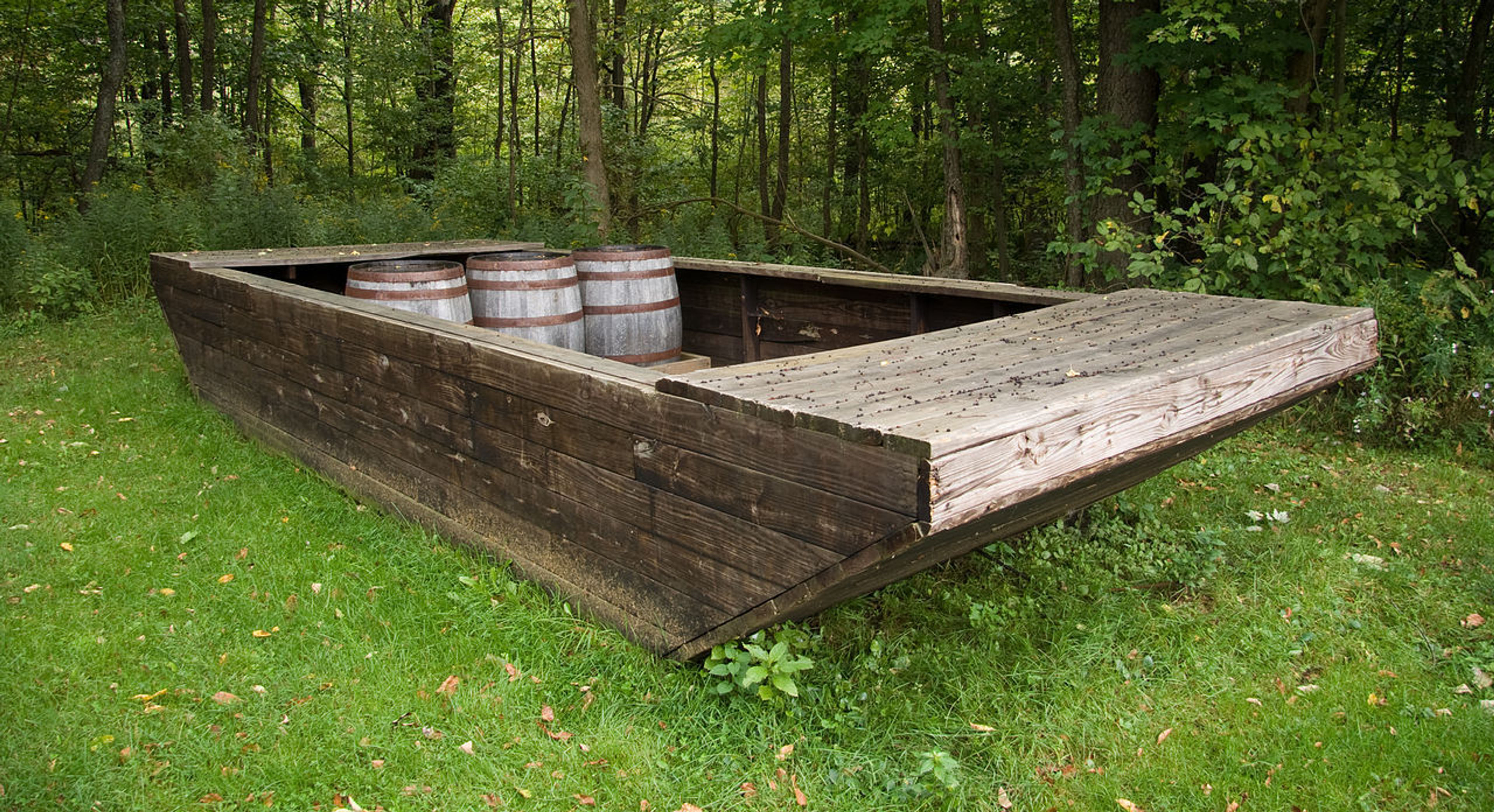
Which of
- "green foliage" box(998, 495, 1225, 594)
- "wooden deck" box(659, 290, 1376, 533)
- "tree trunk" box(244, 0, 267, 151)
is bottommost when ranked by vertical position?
"green foliage" box(998, 495, 1225, 594)

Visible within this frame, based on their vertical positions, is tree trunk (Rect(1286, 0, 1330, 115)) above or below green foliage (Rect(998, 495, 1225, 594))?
above

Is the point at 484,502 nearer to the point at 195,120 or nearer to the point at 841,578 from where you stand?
the point at 841,578

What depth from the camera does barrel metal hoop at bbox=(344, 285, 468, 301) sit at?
4.56m

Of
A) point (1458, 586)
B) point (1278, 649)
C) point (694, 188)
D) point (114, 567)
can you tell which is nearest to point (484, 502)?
point (114, 567)

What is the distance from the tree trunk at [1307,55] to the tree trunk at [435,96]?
13.4 m

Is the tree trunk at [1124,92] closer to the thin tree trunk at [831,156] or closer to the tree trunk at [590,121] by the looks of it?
the tree trunk at [590,121]

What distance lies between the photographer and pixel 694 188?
55.3ft

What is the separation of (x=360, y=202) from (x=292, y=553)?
9735 millimetres

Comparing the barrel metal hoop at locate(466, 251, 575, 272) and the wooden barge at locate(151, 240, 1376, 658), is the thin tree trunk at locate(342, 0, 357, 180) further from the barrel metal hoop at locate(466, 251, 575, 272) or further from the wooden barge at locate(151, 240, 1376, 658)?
the wooden barge at locate(151, 240, 1376, 658)

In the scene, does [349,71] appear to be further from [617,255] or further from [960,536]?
[960,536]

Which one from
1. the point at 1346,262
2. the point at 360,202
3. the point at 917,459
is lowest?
the point at 917,459

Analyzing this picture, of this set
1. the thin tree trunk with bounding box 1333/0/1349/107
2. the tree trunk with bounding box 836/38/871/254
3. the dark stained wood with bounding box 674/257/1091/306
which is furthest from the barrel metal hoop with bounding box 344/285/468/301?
the tree trunk with bounding box 836/38/871/254

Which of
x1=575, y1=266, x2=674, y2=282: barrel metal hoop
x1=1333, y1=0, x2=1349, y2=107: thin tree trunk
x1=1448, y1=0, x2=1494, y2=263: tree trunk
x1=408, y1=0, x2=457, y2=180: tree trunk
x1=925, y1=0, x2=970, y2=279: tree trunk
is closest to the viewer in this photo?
x1=575, y1=266, x2=674, y2=282: barrel metal hoop

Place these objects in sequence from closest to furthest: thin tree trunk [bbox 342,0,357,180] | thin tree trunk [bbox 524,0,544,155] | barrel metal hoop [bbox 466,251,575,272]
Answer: barrel metal hoop [bbox 466,251,575,272]
thin tree trunk [bbox 524,0,544,155]
thin tree trunk [bbox 342,0,357,180]
